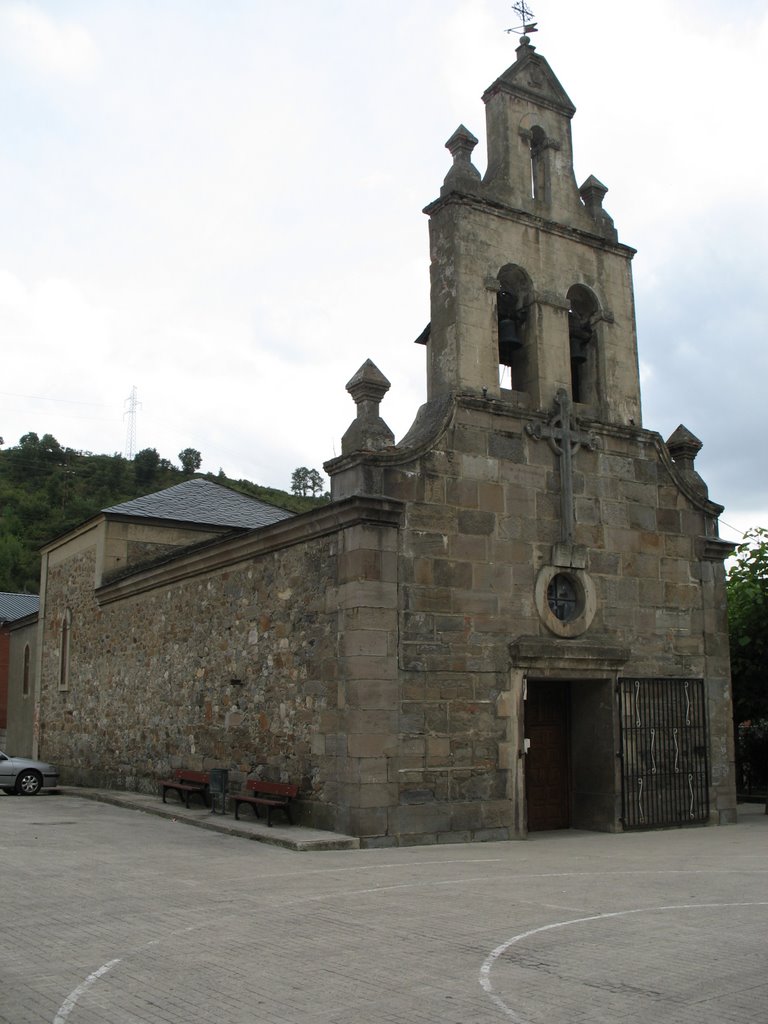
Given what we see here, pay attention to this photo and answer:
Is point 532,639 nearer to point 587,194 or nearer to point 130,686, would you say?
point 587,194

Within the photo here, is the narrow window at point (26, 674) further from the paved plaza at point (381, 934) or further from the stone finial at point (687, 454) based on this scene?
the stone finial at point (687, 454)

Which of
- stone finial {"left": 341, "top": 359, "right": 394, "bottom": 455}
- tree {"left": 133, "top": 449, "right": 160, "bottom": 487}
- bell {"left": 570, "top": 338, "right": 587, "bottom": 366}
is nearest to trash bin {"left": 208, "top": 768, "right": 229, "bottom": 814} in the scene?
stone finial {"left": 341, "top": 359, "right": 394, "bottom": 455}

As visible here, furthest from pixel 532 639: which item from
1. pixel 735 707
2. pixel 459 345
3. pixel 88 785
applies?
pixel 88 785

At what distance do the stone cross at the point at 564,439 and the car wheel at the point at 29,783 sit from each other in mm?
13135

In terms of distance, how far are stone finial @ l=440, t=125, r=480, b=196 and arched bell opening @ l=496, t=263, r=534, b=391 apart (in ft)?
4.58

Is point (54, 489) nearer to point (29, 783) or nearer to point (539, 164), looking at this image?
point (29, 783)

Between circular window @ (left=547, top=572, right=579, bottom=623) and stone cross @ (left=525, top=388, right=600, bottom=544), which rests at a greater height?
stone cross @ (left=525, top=388, right=600, bottom=544)

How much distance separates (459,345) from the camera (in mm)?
14266

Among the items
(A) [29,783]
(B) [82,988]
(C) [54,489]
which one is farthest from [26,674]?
(C) [54,489]

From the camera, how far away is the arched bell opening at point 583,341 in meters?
16.0

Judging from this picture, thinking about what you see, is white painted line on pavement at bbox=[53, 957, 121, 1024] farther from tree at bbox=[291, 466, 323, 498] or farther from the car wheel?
tree at bbox=[291, 466, 323, 498]

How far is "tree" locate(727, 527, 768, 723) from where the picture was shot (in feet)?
59.6

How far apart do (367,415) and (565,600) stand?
3.98m

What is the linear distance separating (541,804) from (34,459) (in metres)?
76.9
